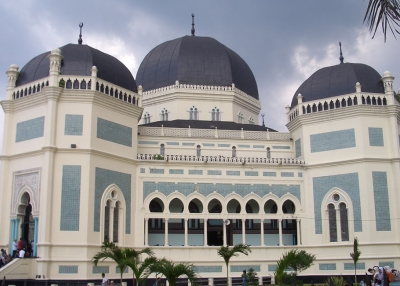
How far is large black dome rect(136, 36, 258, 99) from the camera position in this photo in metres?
36.2

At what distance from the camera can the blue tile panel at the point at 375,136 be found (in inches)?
1153

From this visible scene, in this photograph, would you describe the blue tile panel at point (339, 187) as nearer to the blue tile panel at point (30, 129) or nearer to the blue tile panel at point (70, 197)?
the blue tile panel at point (70, 197)

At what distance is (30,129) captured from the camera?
88.5ft

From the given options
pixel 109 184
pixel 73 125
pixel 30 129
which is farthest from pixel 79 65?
pixel 109 184

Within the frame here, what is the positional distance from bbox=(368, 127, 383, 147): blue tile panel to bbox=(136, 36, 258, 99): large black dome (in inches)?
436

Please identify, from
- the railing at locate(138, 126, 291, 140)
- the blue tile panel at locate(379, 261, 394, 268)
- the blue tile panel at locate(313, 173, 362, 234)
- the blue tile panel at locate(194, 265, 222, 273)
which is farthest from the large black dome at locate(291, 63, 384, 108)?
the blue tile panel at locate(194, 265, 222, 273)

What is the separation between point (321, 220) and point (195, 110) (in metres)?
11.9

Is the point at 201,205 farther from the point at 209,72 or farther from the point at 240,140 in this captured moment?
the point at 209,72

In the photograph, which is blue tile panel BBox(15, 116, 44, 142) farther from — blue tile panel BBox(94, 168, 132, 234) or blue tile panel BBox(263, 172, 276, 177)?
blue tile panel BBox(263, 172, 276, 177)

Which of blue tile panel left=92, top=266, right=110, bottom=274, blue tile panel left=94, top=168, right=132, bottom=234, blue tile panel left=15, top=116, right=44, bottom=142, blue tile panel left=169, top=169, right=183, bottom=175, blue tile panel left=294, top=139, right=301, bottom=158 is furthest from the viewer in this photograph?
blue tile panel left=294, top=139, right=301, bottom=158

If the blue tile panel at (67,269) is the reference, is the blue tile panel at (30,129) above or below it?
above

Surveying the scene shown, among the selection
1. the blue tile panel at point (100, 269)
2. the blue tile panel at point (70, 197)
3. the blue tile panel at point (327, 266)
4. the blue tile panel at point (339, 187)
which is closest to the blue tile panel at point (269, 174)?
the blue tile panel at point (339, 187)

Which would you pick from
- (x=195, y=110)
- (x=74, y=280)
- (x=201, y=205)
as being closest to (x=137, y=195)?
(x=201, y=205)

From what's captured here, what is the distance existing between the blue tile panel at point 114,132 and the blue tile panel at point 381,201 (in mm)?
14247
